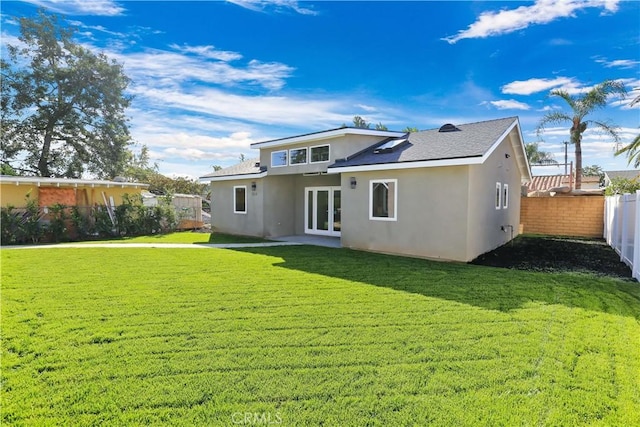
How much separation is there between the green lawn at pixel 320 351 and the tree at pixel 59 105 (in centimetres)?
2559

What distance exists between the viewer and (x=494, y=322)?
224 inches

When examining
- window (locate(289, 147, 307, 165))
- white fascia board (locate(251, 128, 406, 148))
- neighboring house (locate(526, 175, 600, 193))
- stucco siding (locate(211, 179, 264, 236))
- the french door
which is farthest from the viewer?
neighboring house (locate(526, 175, 600, 193))

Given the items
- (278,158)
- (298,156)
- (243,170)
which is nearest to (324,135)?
(298,156)

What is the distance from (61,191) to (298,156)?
13.6 metres

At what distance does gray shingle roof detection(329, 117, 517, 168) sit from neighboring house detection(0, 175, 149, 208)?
14.2 metres

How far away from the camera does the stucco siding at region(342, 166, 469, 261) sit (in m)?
10.8

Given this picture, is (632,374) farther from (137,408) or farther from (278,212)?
(278,212)

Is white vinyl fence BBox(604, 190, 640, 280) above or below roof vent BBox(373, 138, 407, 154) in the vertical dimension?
below

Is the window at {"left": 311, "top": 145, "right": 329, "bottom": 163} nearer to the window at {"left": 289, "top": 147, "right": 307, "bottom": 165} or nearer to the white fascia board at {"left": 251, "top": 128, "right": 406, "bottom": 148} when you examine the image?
the white fascia board at {"left": 251, "top": 128, "right": 406, "bottom": 148}

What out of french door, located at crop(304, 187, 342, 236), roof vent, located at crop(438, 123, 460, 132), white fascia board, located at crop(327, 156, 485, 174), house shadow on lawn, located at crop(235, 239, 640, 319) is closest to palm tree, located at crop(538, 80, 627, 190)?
roof vent, located at crop(438, 123, 460, 132)

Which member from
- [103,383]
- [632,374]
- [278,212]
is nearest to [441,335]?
[632,374]

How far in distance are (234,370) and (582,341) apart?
183 inches

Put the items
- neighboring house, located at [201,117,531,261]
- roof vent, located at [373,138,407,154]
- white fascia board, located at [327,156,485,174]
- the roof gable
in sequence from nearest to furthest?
1. white fascia board, located at [327,156,485,174]
2. the roof gable
3. neighboring house, located at [201,117,531,261]
4. roof vent, located at [373,138,407,154]

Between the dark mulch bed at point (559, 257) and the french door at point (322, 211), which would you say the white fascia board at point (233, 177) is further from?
the dark mulch bed at point (559, 257)
